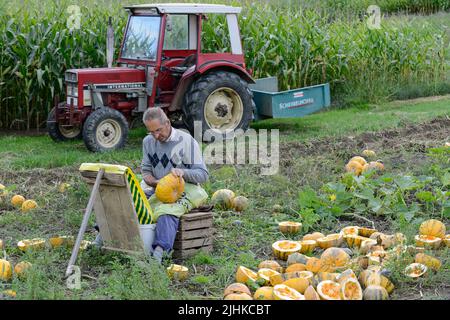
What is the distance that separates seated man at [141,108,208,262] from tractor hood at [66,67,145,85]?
14.1 ft

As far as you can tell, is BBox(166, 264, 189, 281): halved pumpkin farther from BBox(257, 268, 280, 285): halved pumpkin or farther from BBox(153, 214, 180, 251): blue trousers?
BBox(257, 268, 280, 285): halved pumpkin

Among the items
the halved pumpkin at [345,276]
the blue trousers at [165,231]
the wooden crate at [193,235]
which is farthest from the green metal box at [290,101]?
the halved pumpkin at [345,276]

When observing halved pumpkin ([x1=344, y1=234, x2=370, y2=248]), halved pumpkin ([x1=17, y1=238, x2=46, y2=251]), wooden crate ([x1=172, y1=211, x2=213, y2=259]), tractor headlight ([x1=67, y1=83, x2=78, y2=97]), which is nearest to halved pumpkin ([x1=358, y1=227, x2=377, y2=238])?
halved pumpkin ([x1=344, y1=234, x2=370, y2=248])

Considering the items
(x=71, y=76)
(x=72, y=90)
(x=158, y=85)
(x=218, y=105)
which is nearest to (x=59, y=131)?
(x=72, y=90)

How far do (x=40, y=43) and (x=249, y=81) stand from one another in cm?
312

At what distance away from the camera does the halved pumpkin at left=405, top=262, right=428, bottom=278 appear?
17.3 feet

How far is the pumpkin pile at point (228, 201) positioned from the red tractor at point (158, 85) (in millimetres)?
3167

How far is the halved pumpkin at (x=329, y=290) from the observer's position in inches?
189

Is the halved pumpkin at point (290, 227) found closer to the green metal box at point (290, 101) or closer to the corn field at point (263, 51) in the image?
the green metal box at point (290, 101)

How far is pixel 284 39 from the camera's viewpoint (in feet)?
44.8

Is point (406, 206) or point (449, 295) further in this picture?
point (406, 206)
